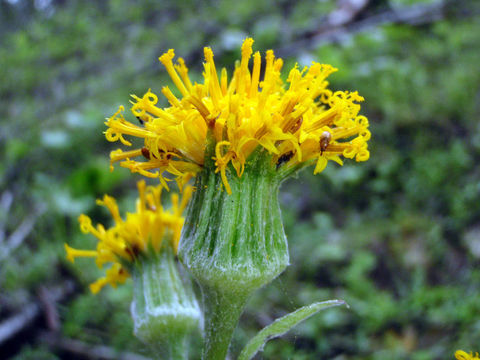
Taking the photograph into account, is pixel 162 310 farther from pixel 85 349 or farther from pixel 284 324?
pixel 85 349

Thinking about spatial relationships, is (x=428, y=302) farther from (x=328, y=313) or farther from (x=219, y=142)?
(x=219, y=142)

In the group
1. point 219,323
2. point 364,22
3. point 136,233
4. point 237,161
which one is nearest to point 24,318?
point 136,233

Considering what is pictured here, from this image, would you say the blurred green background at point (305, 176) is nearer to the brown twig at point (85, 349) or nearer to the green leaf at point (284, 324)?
the brown twig at point (85, 349)

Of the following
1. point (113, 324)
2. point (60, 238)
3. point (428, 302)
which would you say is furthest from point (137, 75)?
point (428, 302)

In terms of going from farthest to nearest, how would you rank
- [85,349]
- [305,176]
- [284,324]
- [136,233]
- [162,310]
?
[305,176] → [85,349] → [136,233] → [162,310] → [284,324]

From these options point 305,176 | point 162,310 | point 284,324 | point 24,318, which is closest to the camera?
point 284,324

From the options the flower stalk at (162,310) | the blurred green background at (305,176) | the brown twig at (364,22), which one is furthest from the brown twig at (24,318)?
the brown twig at (364,22)
